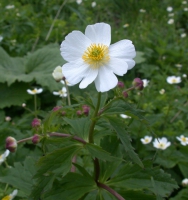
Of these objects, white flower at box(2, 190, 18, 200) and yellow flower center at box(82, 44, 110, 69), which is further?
white flower at box(2, 190, 18, 200)

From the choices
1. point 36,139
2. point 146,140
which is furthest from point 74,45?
point 146,140

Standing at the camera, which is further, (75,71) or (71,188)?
(71,188)

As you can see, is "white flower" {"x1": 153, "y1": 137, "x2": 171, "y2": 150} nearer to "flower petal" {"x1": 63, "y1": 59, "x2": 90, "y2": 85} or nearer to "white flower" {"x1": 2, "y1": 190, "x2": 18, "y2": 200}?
"white flower" {"x1": 2, "y1": 190, "x2": 18, "y2": 200}

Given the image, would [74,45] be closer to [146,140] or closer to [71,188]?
[71,188]

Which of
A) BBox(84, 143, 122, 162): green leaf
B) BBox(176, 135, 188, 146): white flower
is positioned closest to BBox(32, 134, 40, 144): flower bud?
BBox(84, 143, 122, 162): green leaf

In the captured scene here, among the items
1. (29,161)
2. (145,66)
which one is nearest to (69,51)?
(29,161)
